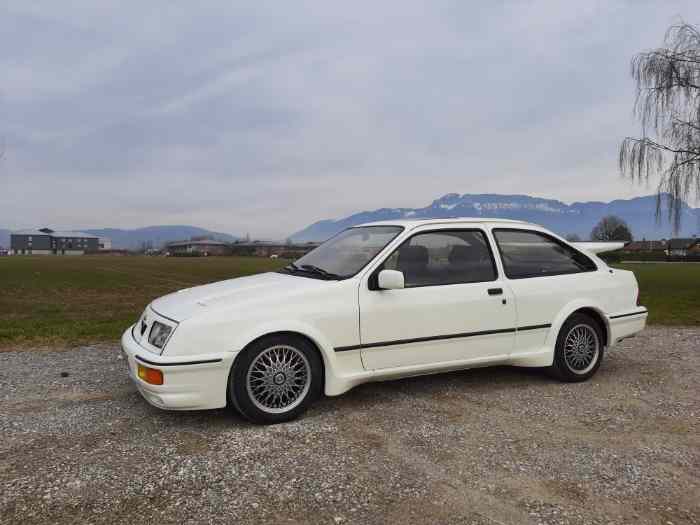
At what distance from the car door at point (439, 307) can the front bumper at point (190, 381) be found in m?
1.12

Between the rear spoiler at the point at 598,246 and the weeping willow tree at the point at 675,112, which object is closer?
the rear spoiler at the point at 598,246

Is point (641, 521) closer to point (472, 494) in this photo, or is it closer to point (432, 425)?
point (472, 494)

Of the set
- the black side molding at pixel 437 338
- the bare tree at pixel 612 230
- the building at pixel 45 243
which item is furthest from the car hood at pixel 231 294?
the building at pixel 45 243

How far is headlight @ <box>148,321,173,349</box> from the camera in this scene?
3778 millimetres

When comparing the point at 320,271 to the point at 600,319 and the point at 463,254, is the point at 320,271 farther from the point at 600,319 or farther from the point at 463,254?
the point at 600,319

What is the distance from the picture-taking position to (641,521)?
2.58 m

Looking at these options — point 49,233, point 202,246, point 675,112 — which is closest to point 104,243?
point 49,233

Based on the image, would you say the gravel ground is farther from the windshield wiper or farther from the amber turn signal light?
the windshield wiper

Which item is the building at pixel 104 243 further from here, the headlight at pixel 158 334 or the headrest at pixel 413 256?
the headrest at pixel 413 256

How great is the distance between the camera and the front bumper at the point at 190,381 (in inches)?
142

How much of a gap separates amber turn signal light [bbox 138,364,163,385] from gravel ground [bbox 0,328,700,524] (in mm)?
396

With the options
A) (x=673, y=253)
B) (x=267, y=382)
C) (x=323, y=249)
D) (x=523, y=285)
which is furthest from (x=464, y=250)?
(x=673, y=253)

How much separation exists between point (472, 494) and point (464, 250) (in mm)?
2377

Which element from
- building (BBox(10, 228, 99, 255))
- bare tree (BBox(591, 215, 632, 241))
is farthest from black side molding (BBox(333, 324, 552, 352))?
building (BBox(10, 228, 99, 255))
